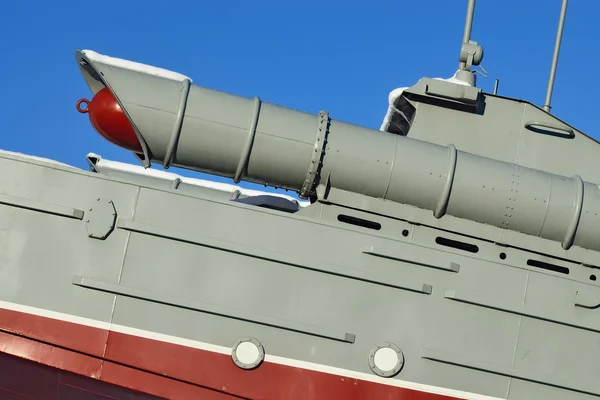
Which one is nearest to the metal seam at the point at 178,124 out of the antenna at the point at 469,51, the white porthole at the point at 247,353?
the white porthole at the point at 247,353

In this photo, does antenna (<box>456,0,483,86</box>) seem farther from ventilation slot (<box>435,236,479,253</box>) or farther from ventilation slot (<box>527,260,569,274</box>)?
ventilation slot (<box>527,260,569,274</box>)

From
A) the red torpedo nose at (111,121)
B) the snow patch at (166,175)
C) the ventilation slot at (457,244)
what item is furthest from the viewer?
the snow patch at (166,175)

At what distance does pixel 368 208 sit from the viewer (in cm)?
923

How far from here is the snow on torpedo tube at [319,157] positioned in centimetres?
901

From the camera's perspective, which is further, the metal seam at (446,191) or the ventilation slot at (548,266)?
the ventilation slot at (548,266)

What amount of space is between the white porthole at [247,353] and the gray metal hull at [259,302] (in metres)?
0.03

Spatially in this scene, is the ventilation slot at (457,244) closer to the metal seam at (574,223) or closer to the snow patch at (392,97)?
the metal seam at (574,223)

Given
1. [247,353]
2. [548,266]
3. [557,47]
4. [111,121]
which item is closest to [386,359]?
[247,353]

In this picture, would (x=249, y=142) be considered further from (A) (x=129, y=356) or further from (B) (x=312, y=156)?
(A) (x=129, y=356)

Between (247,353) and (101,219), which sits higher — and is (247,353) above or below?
below

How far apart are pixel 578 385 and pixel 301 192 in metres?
3.41

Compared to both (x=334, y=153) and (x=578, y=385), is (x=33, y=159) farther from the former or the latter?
(x=578, y=385)

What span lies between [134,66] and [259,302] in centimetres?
279

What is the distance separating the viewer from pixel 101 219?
8.77 meters
